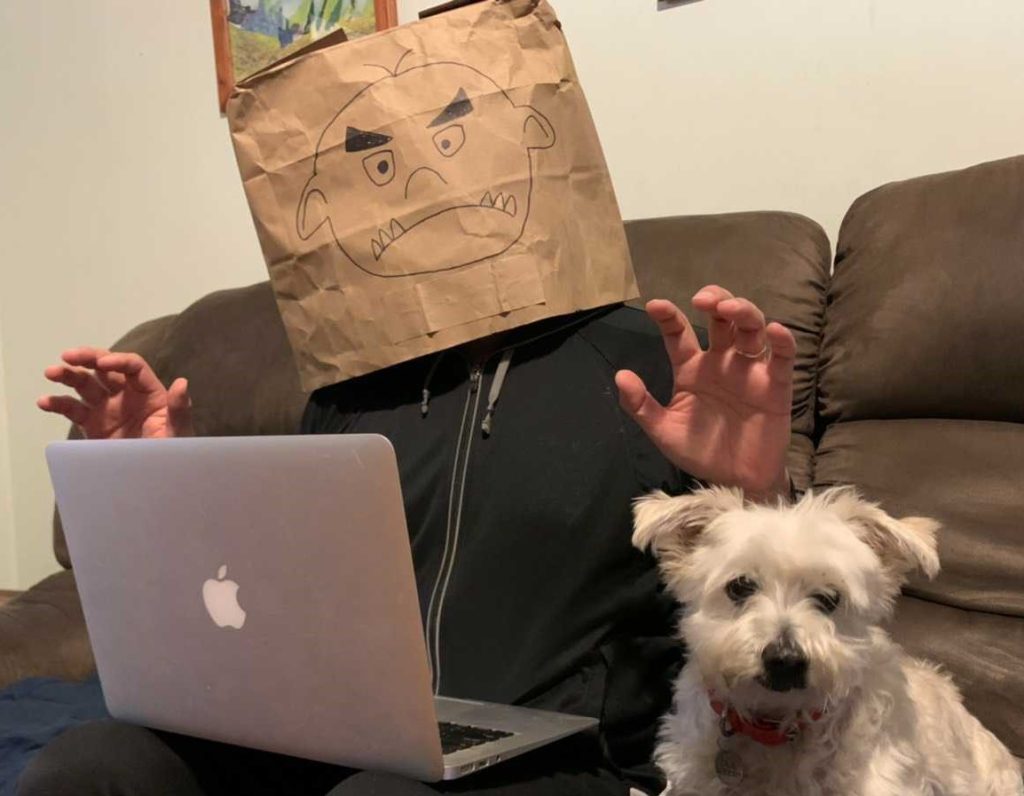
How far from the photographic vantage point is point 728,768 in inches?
38.4

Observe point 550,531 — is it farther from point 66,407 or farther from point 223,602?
point 66,407

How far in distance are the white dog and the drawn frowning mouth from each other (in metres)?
0.38

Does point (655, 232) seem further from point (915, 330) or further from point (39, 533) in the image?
point (39, 533)

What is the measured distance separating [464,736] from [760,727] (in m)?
0.28

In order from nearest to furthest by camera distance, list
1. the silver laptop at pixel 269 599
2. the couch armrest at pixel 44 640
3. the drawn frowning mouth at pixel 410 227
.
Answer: the silver laptop at pixel 269 599 → the drawn frowning mouth at pixel 410 227 → the couch armrest at pixel 44 640

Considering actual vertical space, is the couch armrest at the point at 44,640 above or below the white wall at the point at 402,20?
below

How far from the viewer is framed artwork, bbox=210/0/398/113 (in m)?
2.11

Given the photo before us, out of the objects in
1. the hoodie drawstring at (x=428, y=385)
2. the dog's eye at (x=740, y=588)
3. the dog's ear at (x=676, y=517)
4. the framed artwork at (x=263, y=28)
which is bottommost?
the dog's eye at (x=740, y=588)

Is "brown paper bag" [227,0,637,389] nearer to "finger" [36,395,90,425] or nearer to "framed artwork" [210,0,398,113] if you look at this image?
"finger" [36,395,90,425]

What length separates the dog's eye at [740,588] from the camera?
0.97 meters

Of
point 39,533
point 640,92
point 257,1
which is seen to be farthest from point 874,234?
point 39,533

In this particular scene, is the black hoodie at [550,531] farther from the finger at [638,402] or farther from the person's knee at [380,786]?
Result: the person's knee at [380,786]

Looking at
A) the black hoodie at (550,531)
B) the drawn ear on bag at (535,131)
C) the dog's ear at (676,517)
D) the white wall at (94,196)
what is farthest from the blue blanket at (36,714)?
the white wall at (94,196)

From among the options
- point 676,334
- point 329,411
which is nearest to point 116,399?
point 329,411
